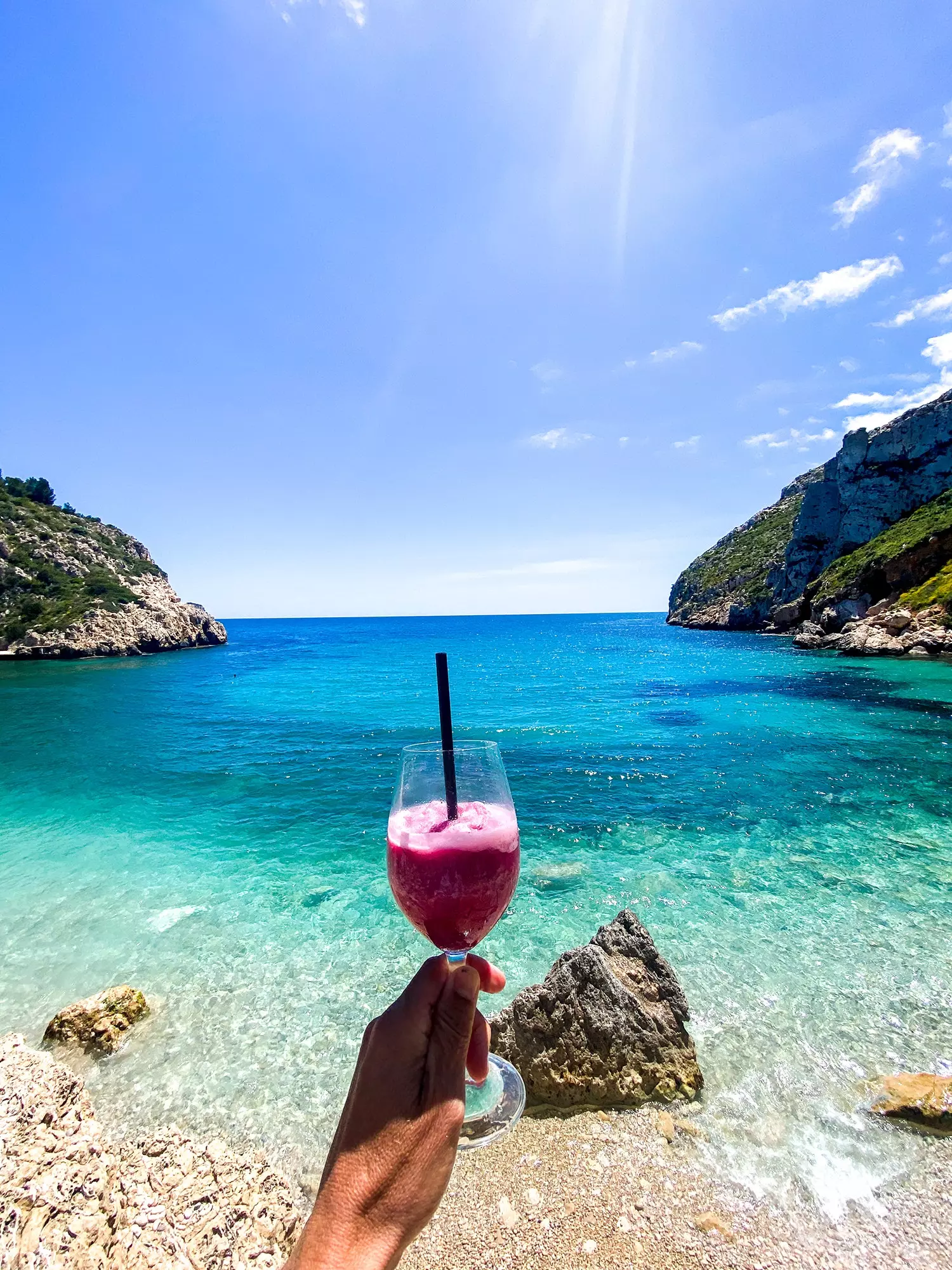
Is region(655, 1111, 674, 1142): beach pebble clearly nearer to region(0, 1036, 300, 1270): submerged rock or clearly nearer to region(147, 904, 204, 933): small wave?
region(0, 1036, 300, 1270): submerged rock

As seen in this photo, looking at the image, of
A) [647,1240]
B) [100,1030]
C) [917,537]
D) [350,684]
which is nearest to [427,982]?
[647,1240]

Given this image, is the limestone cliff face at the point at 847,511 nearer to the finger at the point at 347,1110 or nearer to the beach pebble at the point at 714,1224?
the beach pebble at the point at 714,1224

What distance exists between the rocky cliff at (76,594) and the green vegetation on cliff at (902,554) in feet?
232

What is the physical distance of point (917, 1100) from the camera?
3.94 metres

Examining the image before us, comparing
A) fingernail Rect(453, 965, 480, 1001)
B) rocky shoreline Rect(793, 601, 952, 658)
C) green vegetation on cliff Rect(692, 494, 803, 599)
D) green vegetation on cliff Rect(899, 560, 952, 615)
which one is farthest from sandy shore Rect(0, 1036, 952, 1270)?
green vegetation on cliff Rect(692, 494, 803, 599)

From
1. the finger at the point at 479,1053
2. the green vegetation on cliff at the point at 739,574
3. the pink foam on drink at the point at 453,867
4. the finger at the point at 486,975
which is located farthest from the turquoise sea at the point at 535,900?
the green vegetation on cliff at the point at 739,574

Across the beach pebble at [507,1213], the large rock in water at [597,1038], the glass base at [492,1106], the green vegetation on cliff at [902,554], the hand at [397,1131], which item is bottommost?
the beach pebble at [507,1213]

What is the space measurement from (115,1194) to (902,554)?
56602 millimetres

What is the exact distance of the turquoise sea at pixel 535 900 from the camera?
14.6 ft

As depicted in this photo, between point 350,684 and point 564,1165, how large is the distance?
3448 centimetres

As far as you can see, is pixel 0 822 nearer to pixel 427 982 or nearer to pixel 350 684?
pixel 427 982

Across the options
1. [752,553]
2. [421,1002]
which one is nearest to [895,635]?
[421,1002]

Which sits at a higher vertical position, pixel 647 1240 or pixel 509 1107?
pixel 509 1107

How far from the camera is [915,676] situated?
29.9m
